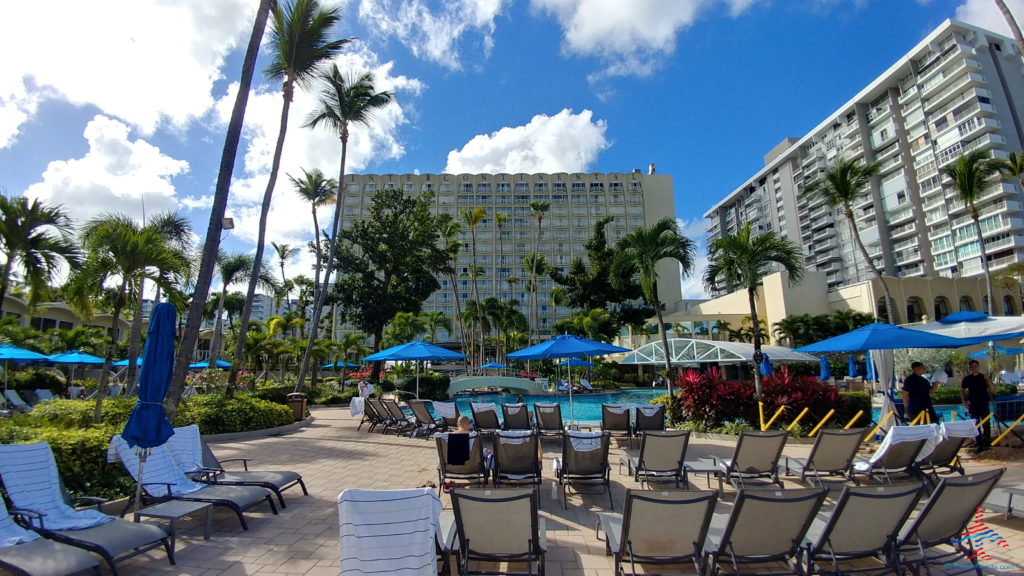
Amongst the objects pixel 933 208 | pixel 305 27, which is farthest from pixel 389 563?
pixel 933 208

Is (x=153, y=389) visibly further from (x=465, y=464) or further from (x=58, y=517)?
(x=465, y=464)

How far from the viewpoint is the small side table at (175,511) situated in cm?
398

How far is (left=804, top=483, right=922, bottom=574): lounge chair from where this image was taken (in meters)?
3.15

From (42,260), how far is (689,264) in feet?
51.8

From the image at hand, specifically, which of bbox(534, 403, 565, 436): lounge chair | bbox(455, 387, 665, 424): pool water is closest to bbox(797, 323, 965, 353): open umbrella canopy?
bbox(534, 403, 565, 436): lounge chair

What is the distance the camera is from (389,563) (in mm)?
2859

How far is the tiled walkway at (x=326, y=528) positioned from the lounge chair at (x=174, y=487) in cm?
28

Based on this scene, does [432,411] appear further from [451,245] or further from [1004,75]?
[1004,75]

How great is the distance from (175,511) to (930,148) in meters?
69.2

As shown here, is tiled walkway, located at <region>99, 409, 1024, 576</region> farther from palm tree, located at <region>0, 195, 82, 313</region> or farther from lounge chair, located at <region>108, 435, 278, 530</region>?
palm tree, located at <region>0, 195, 82, 313</region>

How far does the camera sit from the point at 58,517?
3.91 metres

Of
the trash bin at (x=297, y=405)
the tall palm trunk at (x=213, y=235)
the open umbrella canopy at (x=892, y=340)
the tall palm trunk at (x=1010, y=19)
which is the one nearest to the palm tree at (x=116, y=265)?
the tall palm trunk at (x=213, y=235)

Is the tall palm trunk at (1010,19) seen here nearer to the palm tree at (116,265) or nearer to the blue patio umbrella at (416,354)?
the blue patio umbrella at (416,354)

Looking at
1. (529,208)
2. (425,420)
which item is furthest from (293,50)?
(529,208)
